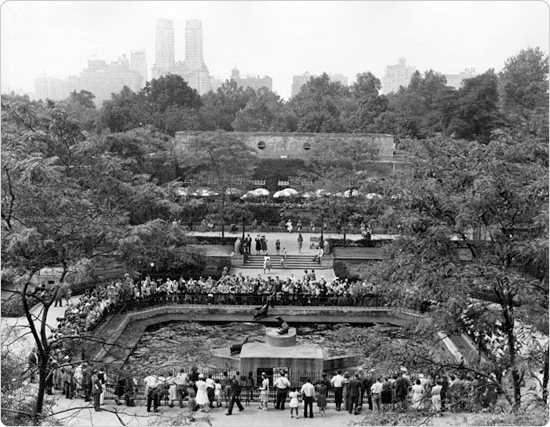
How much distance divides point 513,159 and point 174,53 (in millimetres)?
133758

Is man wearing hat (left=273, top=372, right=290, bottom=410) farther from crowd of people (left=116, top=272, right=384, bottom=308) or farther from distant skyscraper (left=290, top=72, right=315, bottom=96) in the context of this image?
distant skyscraper (left=290, top=72, right=315, bottom=96)

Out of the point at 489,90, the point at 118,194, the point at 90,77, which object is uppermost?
the point at 90,77

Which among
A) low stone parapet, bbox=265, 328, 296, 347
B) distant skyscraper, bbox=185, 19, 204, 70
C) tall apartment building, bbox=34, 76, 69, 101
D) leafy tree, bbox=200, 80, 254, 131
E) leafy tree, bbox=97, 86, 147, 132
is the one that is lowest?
low stone parapet, bbox=265, 328, 296, 347

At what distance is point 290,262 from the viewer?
107 ft

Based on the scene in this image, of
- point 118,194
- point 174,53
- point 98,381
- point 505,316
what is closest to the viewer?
point 505,316

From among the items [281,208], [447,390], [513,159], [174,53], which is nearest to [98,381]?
[447,390]

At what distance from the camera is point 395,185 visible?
12914mm

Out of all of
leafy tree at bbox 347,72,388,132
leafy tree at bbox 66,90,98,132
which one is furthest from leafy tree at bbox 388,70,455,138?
leafy tree at bbox 66,90,98,132

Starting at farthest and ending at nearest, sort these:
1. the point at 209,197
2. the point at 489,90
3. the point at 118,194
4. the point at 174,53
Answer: the point at 174,53, the point at 489,90, the point at 209,197, the point at 118,194

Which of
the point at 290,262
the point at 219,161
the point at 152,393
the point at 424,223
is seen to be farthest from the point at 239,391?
the point at 219,161

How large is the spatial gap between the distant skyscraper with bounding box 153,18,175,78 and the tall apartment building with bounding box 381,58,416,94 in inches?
1926

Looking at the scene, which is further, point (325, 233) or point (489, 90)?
point (489, 90)

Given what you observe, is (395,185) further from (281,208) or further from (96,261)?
(281,208)

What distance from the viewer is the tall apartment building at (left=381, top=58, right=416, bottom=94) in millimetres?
155250
